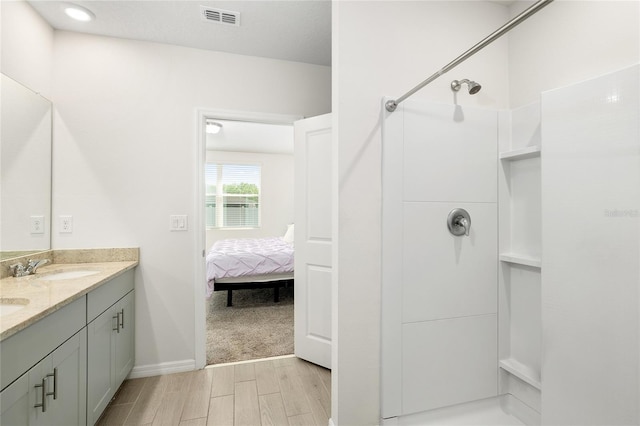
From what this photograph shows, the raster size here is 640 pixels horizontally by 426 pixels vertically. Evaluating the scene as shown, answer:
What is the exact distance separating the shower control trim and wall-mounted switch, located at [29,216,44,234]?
8.68 ft

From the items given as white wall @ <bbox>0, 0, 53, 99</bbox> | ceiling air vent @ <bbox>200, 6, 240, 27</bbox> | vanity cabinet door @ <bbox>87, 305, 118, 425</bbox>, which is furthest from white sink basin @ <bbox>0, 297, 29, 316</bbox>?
ceiling air vent @ <bbox>200, 6, 240, 27</bbox>

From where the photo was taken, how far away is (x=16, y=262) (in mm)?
1704

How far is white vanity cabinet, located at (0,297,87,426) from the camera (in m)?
0.94

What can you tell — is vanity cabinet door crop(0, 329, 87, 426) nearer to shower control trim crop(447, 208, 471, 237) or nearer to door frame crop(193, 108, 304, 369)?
door frame crop(193, 108, 304, 369)

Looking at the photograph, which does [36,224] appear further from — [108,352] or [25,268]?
[108,352]

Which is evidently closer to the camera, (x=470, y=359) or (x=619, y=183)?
(x=619, y=183)

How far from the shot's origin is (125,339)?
6.39 ft

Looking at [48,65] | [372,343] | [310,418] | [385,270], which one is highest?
[48,65]

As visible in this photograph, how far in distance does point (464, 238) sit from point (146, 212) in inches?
89.0

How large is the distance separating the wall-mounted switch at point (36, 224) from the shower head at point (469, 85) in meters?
2.79

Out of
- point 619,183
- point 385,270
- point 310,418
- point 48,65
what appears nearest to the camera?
point 619,183

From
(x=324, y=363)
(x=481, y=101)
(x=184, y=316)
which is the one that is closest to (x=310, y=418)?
(x=324, y=363)

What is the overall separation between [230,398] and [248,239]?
3.59 metres

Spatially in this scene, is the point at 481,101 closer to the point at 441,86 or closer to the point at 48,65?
the point at 441,86
